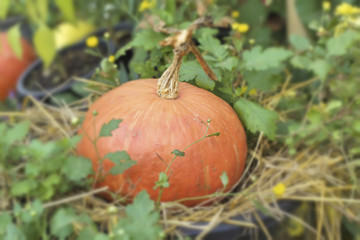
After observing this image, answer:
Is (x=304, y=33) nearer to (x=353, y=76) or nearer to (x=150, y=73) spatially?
(x=353, y=76)

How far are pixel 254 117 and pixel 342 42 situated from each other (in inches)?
14.6

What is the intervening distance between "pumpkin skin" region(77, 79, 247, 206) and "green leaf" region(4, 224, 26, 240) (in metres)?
0.19

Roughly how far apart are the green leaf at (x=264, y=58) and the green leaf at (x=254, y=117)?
4.0 inches

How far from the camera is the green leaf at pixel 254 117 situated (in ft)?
2.55

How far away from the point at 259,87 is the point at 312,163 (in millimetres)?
254

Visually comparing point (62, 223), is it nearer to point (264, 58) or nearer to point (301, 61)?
point (264, 58)

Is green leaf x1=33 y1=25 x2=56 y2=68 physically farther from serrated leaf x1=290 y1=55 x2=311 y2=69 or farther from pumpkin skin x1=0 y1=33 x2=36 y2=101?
serrated leaf x1=290 y1=55 x2=311 y2=69

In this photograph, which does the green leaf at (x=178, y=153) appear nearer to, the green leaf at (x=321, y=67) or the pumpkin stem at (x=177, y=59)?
the pumpkin stem at (x=177, y=59)

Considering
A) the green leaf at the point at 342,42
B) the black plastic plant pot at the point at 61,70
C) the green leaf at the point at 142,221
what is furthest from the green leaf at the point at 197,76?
the black plastic plant pot at the point at 61,70

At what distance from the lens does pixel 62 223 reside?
2.43 feet

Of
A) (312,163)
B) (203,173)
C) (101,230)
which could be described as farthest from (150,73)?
(312,163)

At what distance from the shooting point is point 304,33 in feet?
4.80

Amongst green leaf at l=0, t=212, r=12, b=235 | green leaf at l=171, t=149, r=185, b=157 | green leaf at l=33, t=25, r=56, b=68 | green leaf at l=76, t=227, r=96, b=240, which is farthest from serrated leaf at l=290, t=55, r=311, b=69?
green leaf at l=33, t=25, r=56, b=68

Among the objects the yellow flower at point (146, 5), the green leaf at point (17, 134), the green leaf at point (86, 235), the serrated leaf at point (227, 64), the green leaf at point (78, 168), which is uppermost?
the yellow flower at point (146, 5)
